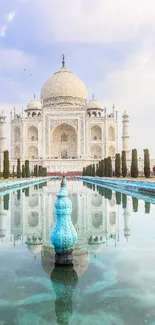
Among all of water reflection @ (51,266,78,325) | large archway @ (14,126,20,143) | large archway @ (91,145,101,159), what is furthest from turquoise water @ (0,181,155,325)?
large archway @ (14,126,20,143)

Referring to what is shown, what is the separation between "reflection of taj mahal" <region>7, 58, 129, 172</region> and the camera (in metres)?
30.7

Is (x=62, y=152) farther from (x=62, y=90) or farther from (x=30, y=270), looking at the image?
(x=30, y=270)

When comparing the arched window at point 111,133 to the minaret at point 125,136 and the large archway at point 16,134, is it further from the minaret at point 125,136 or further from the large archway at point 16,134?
the large archway at point 16,134

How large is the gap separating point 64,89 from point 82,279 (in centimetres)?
3319

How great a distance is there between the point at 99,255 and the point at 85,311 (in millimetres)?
902

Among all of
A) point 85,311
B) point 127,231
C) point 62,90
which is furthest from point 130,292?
point 62,90

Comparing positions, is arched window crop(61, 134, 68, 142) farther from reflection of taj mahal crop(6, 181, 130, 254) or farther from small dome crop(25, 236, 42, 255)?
small dome crop(25, 236, 42, 255)

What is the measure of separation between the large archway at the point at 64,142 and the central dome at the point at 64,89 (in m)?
2.94

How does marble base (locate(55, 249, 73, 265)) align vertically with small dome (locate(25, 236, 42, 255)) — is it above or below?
above

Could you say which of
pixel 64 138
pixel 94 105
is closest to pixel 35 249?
pixel 64 138

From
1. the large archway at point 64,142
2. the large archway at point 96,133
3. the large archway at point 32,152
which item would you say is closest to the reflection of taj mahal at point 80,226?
the large archway at point 32,152

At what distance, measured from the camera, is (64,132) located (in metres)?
34.3

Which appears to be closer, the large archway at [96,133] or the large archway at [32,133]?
the large archway at [32,133]

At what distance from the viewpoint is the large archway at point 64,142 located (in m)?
33.7
